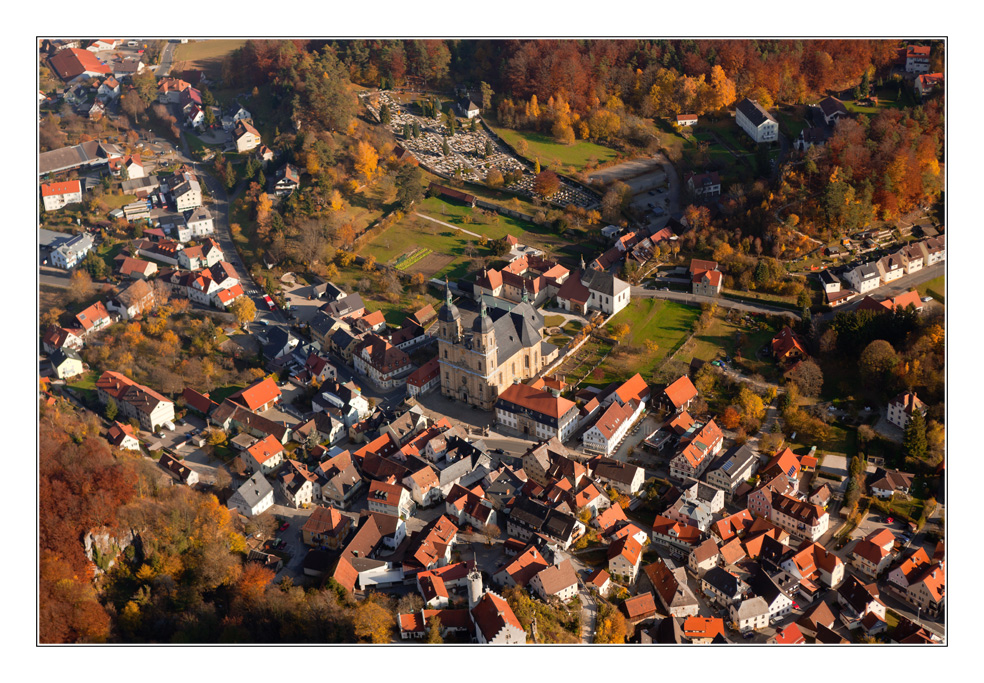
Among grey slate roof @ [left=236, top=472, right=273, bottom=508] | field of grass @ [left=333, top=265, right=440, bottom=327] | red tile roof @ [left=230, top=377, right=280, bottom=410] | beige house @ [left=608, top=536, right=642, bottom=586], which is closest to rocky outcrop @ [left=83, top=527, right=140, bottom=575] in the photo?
grey slate roof @ [left=236, top=472, right=273, bottom=508]

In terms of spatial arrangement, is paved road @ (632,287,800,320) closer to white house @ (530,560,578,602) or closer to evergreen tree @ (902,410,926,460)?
evergreen tree @ (902,410,926,460)

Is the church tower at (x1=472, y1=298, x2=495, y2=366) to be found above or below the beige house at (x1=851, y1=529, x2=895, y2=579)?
above

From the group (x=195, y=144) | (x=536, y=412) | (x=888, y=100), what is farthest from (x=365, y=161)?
(x=888, y=100)

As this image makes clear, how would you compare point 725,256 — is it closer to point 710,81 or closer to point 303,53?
point 710,81

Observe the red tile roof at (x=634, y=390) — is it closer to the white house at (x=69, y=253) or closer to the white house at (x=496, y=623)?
the white house at (x=496, y=623)

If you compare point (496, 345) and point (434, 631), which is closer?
point (434, 631)

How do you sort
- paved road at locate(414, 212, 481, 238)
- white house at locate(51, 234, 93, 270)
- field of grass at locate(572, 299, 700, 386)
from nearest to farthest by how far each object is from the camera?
field of grass at locate(572, 299, 700, 386) → white house at locate(51, 234, 93, 270) → paved road at locate(414, 212, 481, 238)

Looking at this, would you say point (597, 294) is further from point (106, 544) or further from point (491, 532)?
point (106, 544)
